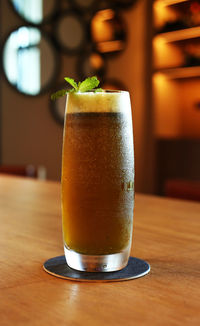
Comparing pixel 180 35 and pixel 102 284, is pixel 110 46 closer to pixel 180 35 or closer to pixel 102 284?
pixel 180 35

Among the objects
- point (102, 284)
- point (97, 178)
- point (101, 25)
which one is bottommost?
point (102, 284)

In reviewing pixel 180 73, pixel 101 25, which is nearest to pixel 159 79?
pixel 180 73


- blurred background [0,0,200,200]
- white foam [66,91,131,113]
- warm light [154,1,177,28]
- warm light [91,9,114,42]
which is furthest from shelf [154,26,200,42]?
white foam [66,91,131,113]

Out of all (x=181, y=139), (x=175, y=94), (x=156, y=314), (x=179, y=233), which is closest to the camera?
(x=156, y=314)

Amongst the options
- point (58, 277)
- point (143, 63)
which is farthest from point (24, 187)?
point (143, 63)

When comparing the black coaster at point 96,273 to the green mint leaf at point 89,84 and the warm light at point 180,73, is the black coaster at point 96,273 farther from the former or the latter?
the warm light at point 180,73

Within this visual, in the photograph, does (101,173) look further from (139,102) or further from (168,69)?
(139,102)

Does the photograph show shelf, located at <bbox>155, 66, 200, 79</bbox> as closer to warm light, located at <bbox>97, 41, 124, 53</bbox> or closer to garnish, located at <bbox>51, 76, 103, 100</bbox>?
warm light, located at <bbox>97, 41, 124, 53</bbox>
